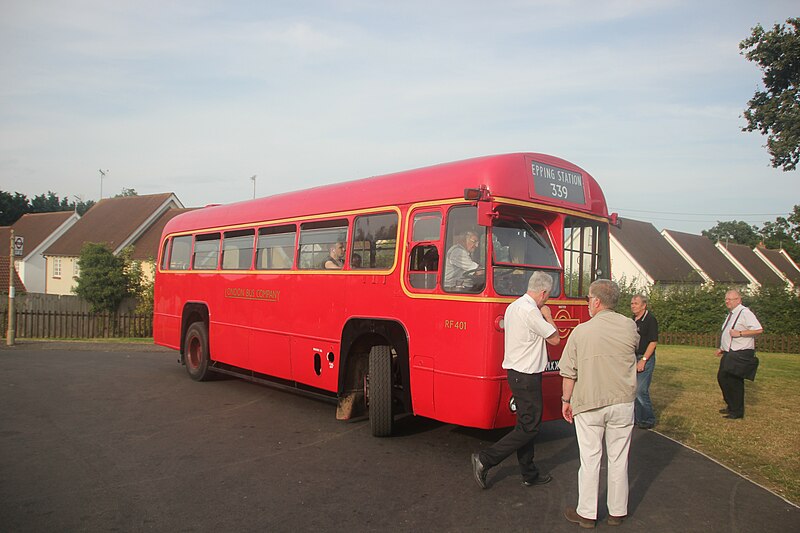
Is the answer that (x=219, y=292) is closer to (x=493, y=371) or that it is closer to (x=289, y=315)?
(x=289, y=315)

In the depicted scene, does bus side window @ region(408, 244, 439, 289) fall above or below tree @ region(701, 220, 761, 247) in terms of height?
below

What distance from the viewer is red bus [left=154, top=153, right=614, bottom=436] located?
21.6ft

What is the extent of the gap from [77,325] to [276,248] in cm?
1609

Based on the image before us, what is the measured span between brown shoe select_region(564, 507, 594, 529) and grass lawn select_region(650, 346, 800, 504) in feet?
7.43

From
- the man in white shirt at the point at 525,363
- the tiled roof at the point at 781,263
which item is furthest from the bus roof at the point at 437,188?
the tiled roof at the point at 781,263

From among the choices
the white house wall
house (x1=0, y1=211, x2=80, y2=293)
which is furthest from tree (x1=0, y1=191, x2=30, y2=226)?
the white house wall

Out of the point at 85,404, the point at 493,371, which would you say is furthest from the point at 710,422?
the point at 85,404

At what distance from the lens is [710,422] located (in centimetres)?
936

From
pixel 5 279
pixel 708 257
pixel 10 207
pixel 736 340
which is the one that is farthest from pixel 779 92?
pixel 10 207

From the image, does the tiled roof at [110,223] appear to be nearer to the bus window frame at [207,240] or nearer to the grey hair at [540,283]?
the bus window frame at [207,240]

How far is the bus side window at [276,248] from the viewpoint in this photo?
967cm

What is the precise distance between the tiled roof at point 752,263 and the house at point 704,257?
1.96 metres

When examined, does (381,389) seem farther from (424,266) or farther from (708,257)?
(708,257)

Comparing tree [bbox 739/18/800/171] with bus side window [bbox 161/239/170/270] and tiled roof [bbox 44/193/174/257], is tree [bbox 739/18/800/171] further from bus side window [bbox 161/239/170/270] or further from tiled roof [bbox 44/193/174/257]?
tiled roof [bbox 44/193/174/257]
